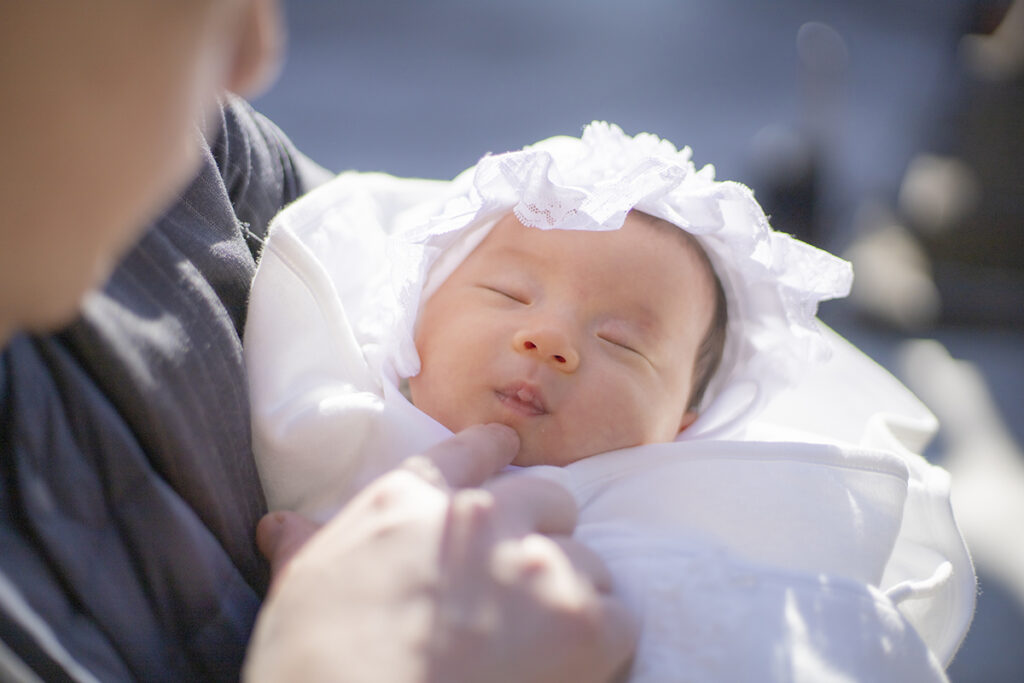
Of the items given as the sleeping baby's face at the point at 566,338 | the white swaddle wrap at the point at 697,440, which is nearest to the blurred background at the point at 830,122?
the white swaddle wrap at the point at 697,440

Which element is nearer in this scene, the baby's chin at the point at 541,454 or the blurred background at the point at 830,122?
the baby's chin at the point at 541,454

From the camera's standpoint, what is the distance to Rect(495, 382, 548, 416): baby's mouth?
0.72 metres

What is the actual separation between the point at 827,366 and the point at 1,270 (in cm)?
95

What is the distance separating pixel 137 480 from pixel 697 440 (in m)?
0.46

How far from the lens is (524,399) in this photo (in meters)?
0.72

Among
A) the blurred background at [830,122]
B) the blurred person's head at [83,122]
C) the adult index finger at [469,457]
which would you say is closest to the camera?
the blurred person's head at [83,122]

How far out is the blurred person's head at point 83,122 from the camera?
0.27m

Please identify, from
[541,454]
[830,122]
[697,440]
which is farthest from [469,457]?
[830,122]

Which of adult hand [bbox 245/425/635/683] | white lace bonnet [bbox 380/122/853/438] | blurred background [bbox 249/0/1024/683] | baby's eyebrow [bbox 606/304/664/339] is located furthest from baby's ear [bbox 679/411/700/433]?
blurred background [bbox 249/0/1024/683]

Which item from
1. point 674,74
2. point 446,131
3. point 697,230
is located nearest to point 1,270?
point 697,230

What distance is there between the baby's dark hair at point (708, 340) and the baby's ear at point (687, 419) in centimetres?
2

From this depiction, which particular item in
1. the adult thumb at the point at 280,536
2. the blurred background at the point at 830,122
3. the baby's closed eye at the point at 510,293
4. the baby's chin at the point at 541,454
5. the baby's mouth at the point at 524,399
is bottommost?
the blurred background at the point at 830,122

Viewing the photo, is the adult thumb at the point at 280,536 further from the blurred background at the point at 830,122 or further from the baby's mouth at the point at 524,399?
the blurred background at the point at 830,122

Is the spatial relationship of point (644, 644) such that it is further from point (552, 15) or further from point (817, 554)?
point (552, 15)
